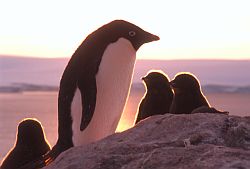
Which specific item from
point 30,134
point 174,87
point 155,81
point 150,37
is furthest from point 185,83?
point 30,134

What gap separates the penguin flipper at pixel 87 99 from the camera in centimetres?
644

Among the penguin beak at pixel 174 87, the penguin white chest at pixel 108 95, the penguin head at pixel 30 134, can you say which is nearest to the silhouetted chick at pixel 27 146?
the penguin head at pixel 30 134

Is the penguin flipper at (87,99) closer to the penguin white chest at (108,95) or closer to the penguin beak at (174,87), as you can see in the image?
the penguin white chest at (108,95)

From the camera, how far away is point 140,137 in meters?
4.13

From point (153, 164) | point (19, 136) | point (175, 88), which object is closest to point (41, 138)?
point (19, 136)

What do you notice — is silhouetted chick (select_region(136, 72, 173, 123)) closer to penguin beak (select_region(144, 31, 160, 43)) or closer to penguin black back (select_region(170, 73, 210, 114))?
penguin black back (select_region(170, 73, 210, 114))

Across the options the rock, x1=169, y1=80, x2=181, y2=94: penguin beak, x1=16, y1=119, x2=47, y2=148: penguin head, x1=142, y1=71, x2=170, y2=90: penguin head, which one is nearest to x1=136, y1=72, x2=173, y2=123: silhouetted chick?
x1=142, y1=71, x2=170, y2=90: penguin head

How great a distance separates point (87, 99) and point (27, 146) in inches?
37.5

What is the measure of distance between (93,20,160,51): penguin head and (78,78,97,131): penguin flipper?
556mm

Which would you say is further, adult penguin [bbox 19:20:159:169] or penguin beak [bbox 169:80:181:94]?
penguin beak [bbox 169:80:181:94]

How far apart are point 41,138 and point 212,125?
10.9 ft

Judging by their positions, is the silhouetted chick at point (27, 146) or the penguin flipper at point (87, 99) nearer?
the penguin flipper at point (87, 99)

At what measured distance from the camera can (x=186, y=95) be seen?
7.47 m

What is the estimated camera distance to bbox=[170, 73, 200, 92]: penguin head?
25.0 ft
